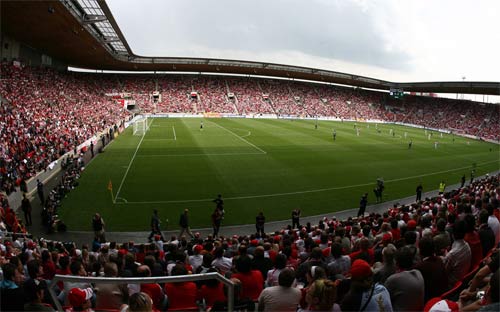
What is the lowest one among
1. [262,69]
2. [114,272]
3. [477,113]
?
[114,272]

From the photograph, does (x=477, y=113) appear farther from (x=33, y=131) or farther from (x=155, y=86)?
(x=33, y=131)

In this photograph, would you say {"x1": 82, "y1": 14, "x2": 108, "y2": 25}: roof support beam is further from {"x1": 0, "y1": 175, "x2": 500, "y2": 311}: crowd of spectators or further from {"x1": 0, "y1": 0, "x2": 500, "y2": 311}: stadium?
{"x1": 0, "y1": 175, "x2": 500, "y2": 311}: crowd of spectators

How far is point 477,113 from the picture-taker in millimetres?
81812

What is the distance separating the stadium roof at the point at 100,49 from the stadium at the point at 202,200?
1.27 feet

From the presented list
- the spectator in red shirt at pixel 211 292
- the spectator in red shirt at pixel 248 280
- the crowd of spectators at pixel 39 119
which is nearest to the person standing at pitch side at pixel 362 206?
the spectator in red shirt at pixel 248 280

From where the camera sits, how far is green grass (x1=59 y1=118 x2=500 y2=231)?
19.1 m

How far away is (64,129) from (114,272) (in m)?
32.0

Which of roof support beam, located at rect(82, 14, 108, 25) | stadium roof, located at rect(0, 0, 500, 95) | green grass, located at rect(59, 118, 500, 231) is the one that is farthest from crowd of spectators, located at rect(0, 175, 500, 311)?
roof support beam, located at rect(82, 14, 108, 25)

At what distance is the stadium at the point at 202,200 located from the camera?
482 centimetres

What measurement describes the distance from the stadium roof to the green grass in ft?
42.3

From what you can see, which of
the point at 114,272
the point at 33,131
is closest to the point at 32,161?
the point at 33,131

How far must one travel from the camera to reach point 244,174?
86.1ft

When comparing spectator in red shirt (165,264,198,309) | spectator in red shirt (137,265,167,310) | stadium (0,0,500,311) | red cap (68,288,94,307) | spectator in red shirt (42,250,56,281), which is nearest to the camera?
red cap (68,288,94,307)

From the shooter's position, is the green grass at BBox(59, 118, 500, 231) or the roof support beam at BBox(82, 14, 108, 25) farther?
the roof support beam at BBox(82, 14, 108, 25)
